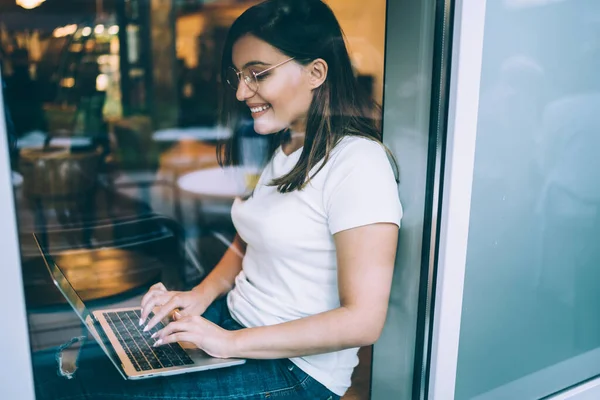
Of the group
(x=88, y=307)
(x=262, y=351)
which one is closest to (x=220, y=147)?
(x=88, y=307)

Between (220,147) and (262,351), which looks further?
(220,147)

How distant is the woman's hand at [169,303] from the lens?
1275 mm

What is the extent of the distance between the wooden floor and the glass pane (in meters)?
0.36

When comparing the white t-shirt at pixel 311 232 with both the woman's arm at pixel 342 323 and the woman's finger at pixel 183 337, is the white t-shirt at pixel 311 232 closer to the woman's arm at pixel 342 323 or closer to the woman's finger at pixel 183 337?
the woman's arm at pixel 342 323

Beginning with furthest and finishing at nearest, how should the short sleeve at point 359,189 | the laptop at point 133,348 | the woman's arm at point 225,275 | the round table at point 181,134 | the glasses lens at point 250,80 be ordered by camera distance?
the round table at point 181,134, the woman's arm at point 225,275, the glasses lens at point 250,80, the laptop at point 133,348, the short sleeve at point 359,189

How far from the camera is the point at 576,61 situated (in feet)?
4.92

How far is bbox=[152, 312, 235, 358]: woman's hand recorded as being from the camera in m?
1.13

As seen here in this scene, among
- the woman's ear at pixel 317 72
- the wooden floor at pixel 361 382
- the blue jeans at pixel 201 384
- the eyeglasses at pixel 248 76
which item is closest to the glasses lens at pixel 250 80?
the eyeglasses at pixel 248 76

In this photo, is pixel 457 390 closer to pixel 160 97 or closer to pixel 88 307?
pixel 88 307

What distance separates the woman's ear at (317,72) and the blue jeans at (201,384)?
650 millimetres

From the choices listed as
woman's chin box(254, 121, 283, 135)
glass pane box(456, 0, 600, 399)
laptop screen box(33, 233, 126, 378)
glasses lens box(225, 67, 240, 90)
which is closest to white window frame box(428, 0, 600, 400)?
glass pane box(456, 0, 600, 399)

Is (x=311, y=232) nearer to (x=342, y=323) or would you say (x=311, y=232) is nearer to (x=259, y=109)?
(x=342, y=323)

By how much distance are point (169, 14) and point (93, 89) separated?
5.43 feet

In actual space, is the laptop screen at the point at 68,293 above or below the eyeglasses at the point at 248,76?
below
